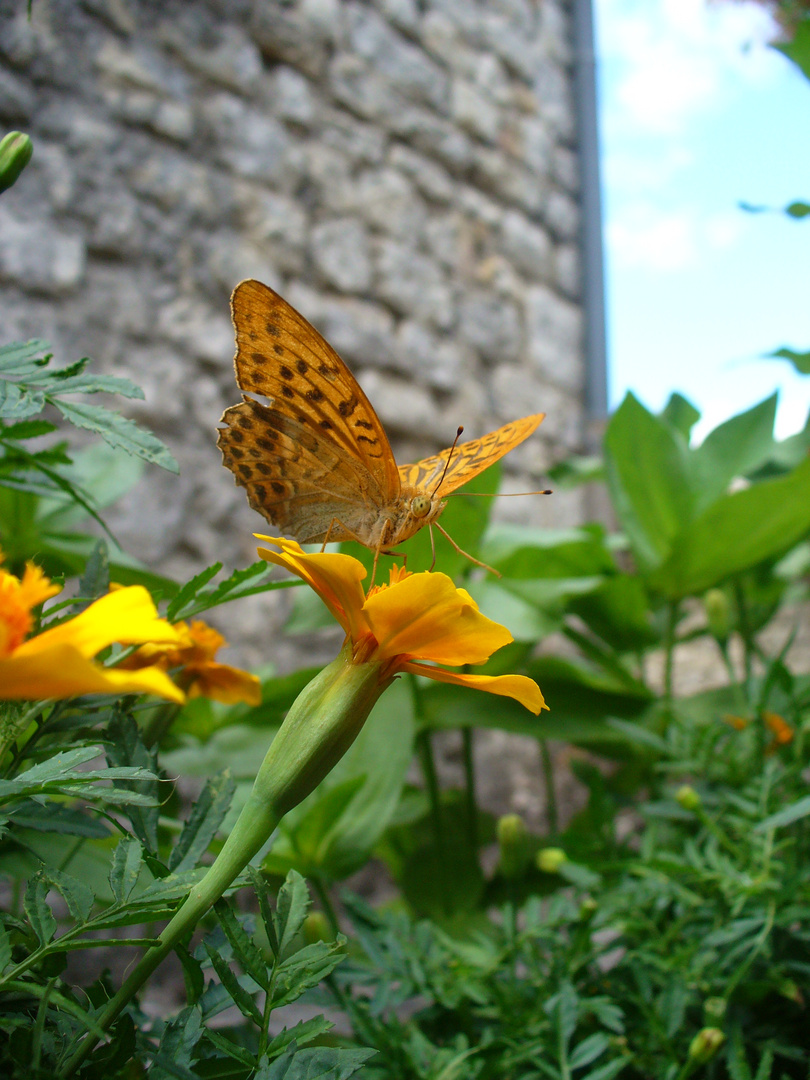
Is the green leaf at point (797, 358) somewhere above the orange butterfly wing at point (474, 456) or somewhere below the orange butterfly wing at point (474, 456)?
above

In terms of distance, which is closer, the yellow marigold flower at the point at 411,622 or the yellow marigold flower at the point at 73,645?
the yellow marigold flower at the point at 73,645

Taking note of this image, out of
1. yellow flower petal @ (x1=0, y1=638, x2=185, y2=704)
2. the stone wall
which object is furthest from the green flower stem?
the stone wall

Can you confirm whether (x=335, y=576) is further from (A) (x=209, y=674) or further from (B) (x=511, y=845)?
(B) (x=511, y=845)

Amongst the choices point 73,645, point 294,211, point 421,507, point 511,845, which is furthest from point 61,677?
point 294,211

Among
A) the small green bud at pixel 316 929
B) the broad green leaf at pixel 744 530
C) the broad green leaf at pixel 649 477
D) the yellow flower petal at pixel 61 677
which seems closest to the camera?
the yellow flower petal at pixel 61 677

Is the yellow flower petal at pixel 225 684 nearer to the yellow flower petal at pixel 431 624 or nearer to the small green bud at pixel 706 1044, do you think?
the yellow flower petal at pixel 431 624

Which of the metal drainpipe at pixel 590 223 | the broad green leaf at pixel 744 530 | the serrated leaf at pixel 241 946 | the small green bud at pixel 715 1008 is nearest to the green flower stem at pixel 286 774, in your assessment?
the serrated leaf at pixel 241 946

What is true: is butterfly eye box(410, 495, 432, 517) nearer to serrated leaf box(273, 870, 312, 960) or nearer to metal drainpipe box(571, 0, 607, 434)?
serrated leaf box(273, 870, 312, 960)
